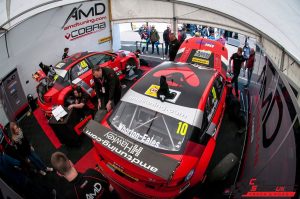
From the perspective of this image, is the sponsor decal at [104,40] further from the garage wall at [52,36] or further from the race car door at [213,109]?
the race car door at [213,109]

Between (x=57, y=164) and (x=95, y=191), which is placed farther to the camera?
(x=95, y=191)

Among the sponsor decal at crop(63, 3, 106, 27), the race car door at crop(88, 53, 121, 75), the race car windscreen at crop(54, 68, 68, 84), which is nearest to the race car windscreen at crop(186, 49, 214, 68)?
the race car door at crop(88, 53, 121, 75)

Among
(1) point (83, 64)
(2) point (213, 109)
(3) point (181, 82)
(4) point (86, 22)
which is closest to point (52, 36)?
(4) point (86, 22)

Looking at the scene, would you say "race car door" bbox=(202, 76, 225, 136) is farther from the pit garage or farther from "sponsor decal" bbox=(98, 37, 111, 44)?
"sponsor decal" bbox=(98, 37, 111, 44)

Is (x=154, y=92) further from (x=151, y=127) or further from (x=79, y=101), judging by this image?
(x=79, y=101)

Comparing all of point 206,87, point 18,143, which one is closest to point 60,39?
point 18,143

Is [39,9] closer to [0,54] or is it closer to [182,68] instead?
[0,54]

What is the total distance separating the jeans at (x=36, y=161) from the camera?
4449 mm

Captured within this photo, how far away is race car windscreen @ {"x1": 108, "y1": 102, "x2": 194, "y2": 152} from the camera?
354cm

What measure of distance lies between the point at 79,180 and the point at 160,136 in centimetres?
158

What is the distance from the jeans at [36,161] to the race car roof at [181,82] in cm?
236

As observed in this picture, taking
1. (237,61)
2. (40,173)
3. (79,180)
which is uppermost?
(237,61)

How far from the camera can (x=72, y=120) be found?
525cm

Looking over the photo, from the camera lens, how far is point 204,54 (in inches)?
245
